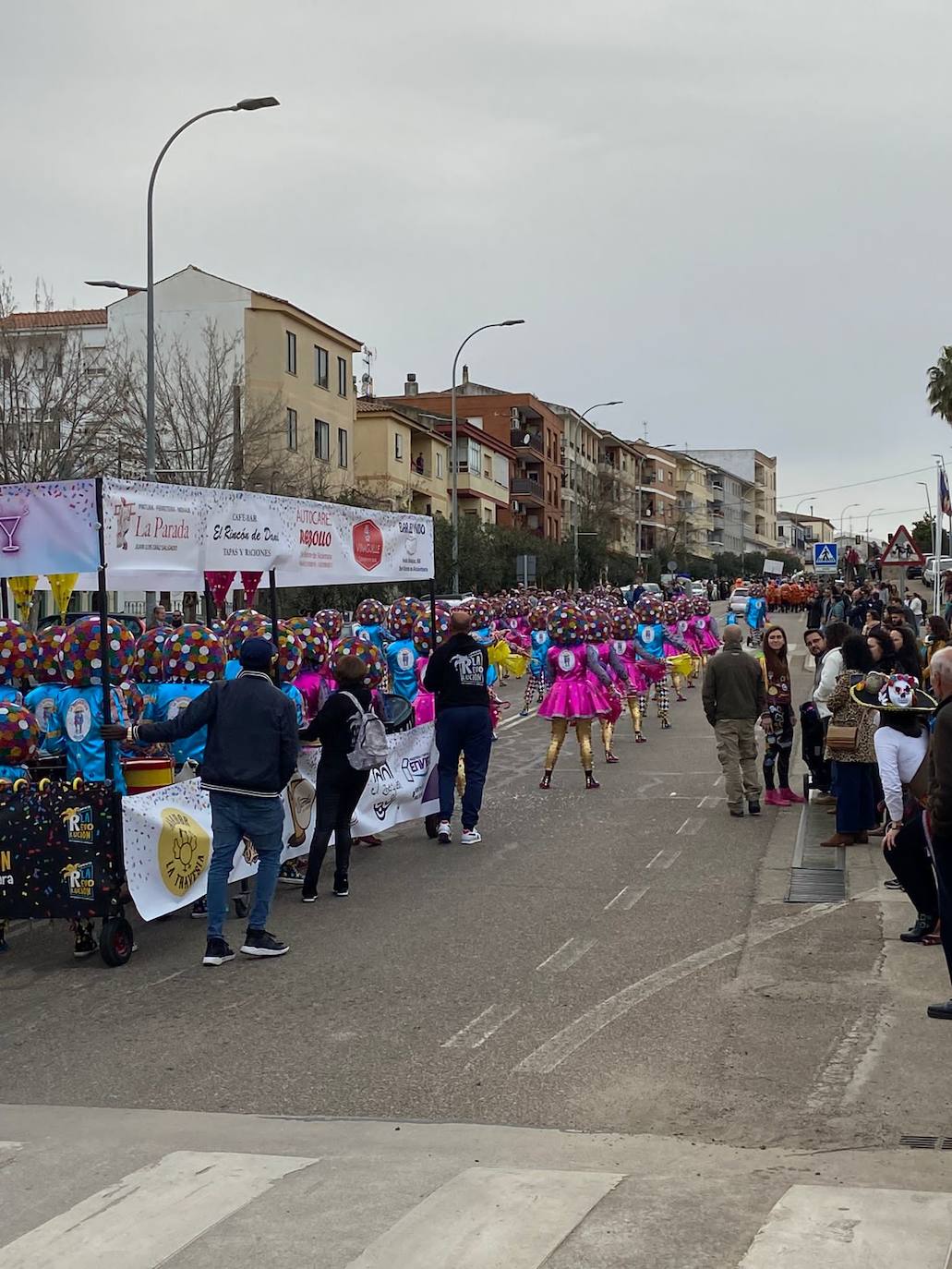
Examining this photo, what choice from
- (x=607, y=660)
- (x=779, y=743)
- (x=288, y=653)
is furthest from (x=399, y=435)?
(x=288, y=653)

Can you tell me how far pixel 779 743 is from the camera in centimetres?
1430

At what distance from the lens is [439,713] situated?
40.0 feet

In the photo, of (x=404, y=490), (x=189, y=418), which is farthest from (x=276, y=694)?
(x=404, y=490)

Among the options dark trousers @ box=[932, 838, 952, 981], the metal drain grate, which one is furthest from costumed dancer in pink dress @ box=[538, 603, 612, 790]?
dark trousers @ box=[932, 838, 952, 981]

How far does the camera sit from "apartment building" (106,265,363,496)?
46.5 m

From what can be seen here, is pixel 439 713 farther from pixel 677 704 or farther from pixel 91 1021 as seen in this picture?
pixel 677 704

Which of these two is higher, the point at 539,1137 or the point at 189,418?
the point at 189,418

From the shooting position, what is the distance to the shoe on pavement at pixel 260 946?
8.46 metres

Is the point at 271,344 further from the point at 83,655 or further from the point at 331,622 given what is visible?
the point at 83,655

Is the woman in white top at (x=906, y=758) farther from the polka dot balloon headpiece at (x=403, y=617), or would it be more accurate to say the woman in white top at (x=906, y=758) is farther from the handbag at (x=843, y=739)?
the polka dot balloon headpiece at (x=403, y=617)

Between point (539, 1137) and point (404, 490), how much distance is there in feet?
174

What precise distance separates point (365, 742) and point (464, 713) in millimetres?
2083

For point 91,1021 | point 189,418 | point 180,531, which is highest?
point 189,418

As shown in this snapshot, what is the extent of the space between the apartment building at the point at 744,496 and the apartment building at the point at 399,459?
3738 inches
